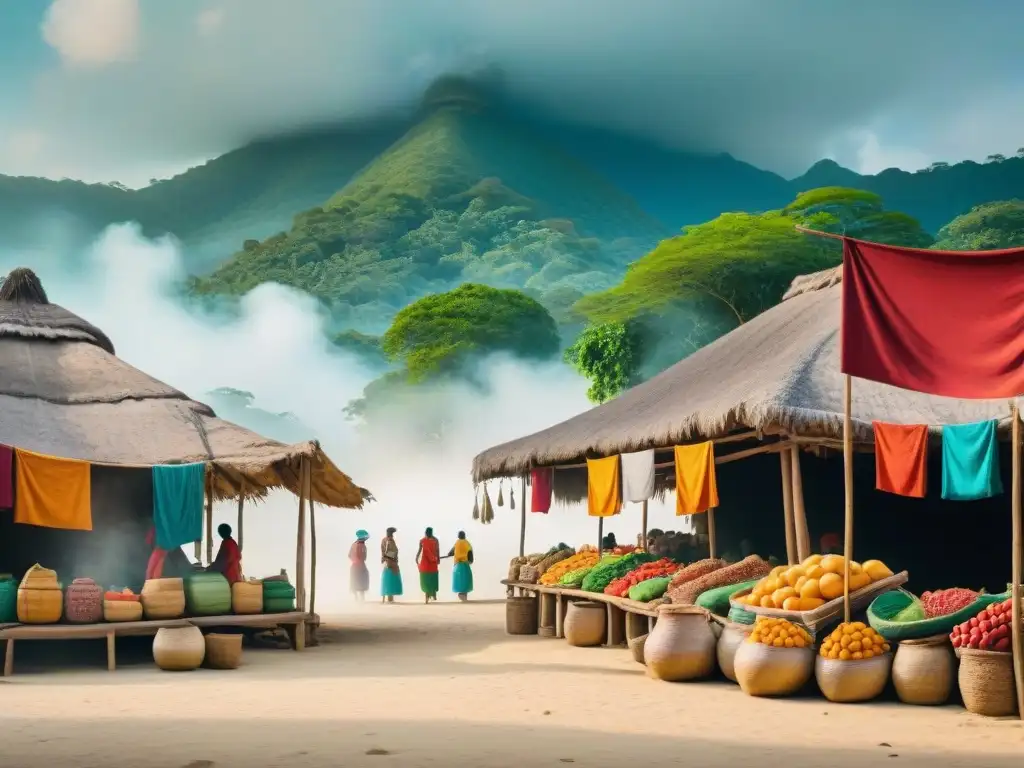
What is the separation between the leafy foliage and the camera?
48281mm

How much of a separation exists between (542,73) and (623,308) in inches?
2970

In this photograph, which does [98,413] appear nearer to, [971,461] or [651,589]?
[651,589]

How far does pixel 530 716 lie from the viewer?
9062 mm

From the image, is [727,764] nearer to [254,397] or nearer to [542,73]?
[254,397]

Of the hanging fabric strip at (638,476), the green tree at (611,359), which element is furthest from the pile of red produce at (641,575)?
the green tree at (611,359)

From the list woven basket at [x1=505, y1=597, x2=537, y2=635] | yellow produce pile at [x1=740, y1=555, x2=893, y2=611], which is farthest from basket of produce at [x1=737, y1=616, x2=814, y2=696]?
woven basket at [x1=505, y1=597, x2=537, y2=635]

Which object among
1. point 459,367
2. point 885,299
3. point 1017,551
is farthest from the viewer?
point 459,367

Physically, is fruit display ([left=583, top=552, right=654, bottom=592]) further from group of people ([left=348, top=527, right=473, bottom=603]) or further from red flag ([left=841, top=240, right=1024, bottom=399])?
group of people ([left=348, top=527, right=473, bottom=603])

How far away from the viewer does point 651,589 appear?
13.0 meters

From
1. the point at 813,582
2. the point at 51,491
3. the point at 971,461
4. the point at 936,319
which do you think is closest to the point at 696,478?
the point at 971,461

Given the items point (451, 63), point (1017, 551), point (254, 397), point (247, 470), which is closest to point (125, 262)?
point (254, 397)

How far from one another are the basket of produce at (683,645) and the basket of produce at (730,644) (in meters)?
0.11

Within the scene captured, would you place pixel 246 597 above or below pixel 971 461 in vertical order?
below

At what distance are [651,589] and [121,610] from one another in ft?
17.4
